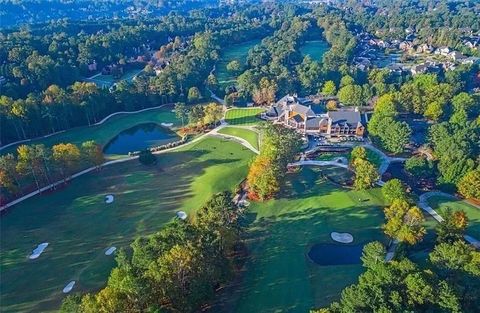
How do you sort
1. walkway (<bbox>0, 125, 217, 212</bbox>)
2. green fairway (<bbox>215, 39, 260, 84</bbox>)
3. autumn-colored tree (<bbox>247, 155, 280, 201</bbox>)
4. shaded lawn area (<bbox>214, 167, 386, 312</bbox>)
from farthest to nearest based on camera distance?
green fairway (<bbox>215, 39, 260, 84</bbox>) < walkway (<bbox>0, 125, 217, 212</bbox>) < autumn-colored tree (<bbox>247, 155, 280, 201</bbox>) < shaded lawn area (<bbox>214, 167, 386, 312</bbox>)

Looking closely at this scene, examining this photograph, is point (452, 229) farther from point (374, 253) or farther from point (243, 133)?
point (243, 133)

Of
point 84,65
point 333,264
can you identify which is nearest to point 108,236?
point 333,264

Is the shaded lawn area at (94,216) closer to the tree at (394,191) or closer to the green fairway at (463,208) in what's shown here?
the tree at (394,191)

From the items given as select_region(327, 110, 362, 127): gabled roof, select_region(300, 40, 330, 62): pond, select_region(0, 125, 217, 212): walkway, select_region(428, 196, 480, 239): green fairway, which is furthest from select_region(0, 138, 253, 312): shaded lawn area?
select_region(300, 40, 330, 62): pond

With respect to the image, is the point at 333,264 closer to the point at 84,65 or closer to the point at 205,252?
the point at 205,252

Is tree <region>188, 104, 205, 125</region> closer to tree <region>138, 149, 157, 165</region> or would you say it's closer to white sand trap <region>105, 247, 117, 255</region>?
tree <region>138, 149, 157, 165</region>

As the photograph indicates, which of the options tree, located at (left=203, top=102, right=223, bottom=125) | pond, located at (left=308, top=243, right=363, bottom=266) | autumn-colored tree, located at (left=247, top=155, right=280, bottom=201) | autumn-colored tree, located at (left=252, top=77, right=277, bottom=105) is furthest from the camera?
autumn-colored tree, located at (left=252, top=77, right=277, bottom=105)
